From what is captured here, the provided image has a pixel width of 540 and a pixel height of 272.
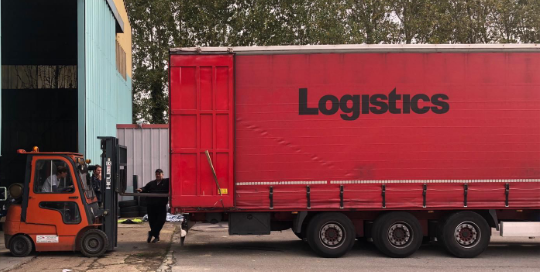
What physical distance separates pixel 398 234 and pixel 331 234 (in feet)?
4.09

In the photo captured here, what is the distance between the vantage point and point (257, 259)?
10.4 m

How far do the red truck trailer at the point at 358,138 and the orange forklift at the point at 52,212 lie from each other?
1.72 metres

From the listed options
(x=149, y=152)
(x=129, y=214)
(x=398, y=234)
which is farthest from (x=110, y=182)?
(x=149, y=152)

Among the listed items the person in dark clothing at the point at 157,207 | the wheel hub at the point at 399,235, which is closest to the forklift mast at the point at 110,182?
the person in dark clothing at the point at 157,207

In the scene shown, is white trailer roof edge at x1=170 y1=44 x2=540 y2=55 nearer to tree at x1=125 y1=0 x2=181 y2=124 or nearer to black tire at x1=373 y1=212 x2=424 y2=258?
black tire at x1=373 y1=212 x2=424 y2=258

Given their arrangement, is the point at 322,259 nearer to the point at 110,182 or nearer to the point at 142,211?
A: the point at 110,182

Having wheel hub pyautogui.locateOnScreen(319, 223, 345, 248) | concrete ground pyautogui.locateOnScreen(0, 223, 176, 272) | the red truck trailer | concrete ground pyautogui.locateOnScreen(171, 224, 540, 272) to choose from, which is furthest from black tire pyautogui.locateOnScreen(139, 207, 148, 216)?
wheel hub pyautogui.locateOnScreen(319, 223, 345, 248)

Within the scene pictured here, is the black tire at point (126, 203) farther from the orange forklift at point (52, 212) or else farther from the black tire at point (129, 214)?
the orange forklift at point (52, 212)

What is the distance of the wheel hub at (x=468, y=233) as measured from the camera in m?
10.5

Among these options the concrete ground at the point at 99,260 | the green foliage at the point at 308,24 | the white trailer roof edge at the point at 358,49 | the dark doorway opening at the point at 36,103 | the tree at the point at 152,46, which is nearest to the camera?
the concrete ground at the point at 99,260

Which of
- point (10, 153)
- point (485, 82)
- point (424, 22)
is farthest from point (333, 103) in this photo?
point (424, 22)

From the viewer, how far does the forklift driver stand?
10367mm

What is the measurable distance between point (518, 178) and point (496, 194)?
515mm

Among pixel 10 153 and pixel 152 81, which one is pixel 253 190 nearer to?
pixel 10 153
